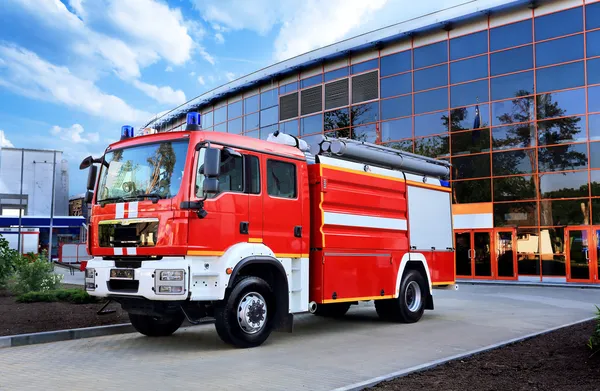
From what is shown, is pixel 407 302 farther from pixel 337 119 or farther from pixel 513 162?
pixel 337 119

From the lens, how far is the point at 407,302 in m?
11.6

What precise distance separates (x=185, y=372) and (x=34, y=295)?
7.74 m

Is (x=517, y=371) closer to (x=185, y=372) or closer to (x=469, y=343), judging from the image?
(x=469, y=343)

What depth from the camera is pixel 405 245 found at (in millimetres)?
11414

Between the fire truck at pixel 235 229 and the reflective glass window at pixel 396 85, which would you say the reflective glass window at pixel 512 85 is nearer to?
the reflective glass window at pixel 396 85

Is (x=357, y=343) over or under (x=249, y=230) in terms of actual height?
under

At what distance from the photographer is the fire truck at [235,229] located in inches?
307

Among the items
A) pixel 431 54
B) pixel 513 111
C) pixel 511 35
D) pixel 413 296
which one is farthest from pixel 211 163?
pixel 431 54

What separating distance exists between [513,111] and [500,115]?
0.59 metres

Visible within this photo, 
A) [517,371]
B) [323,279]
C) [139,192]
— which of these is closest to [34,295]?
[139,192]

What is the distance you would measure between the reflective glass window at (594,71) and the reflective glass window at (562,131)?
160cm

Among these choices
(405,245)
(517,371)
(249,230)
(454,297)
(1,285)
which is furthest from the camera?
(454,297)

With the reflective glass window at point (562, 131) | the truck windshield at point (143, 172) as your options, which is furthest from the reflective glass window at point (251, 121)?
the truck windshield at point (143, 172)

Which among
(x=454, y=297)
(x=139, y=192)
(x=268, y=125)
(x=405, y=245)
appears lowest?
(x=454, y=297)
